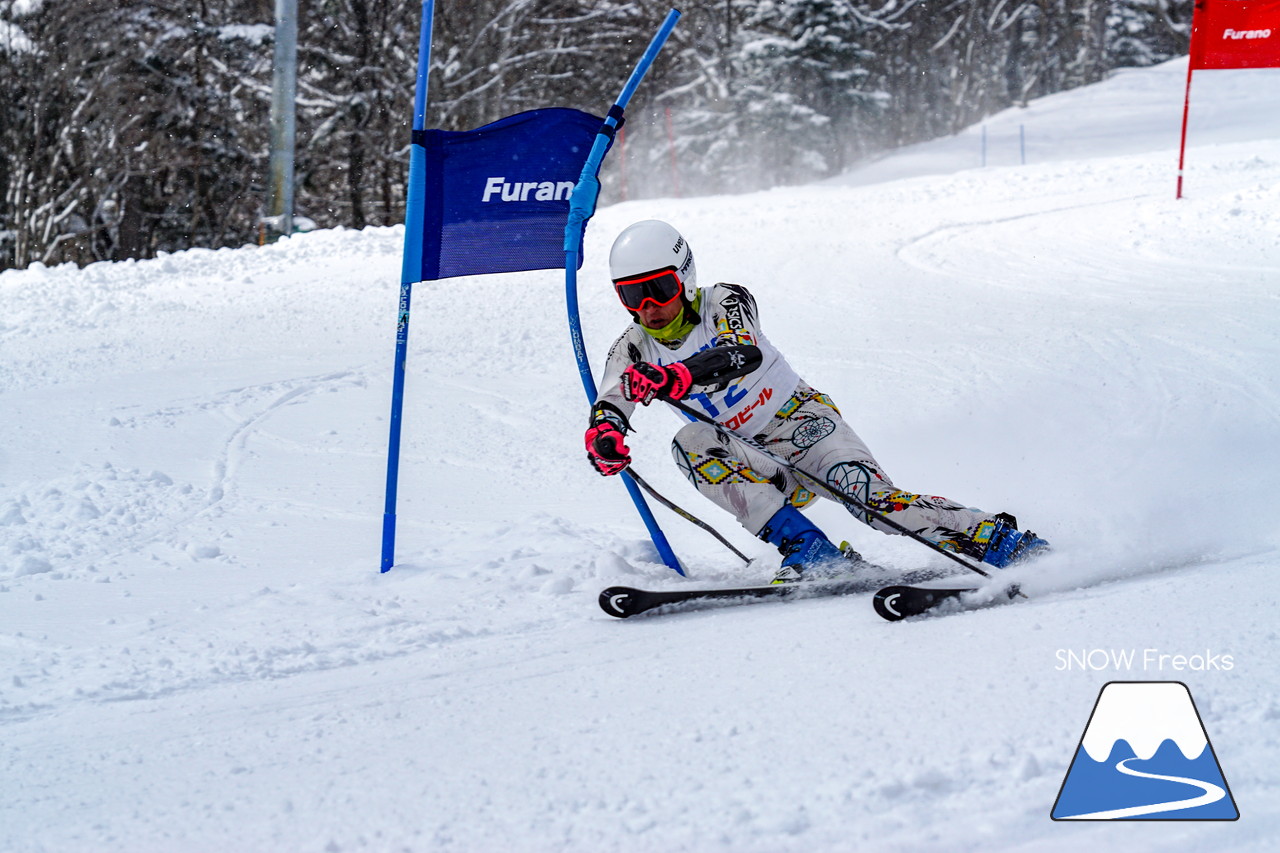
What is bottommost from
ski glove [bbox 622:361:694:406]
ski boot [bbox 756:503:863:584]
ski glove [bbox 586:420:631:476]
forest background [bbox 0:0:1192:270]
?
ski boot [bbox 756:503:863:584]

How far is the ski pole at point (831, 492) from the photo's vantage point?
12.7 ft

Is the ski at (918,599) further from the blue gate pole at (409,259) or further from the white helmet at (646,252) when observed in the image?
the blue gate pole at (409,259)

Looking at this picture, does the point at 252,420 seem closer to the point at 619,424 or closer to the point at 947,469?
the point at 619,424

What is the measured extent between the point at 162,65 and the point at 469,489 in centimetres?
1758

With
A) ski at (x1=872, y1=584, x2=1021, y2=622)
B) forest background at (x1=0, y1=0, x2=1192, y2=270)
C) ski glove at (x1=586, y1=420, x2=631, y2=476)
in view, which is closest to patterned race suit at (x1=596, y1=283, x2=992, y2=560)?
ski glove at (x1=586, y1=420, x2=631, y2=476)

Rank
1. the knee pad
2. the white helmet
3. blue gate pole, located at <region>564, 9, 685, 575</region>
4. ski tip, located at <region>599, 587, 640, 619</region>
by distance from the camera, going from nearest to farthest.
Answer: ski tip, located at <region>599, 587, 640, 619</region> < the white helmet < the knee pad < blue gate pole, located at <region>564, 9, 685, 575</region>

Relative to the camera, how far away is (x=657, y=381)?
12.6 feet

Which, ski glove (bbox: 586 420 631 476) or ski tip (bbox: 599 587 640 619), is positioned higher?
ski glove (bbox: 586 420 631 476)

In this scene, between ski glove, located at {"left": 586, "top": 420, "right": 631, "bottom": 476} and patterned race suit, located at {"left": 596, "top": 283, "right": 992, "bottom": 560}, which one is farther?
patterned race suit, located at {"left": 596, "top": 283, "right": 992, "bottom": 560}

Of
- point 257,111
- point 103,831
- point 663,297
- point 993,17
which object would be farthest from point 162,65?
point 993,17

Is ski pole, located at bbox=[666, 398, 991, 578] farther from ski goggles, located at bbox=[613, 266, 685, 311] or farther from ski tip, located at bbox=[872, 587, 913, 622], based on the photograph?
ski tip, located at bbox=[872, 587, 913, 622]

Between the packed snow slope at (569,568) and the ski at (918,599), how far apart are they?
65mm

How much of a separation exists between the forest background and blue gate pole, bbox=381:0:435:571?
1539 centimetres

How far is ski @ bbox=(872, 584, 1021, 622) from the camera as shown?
3.25m
